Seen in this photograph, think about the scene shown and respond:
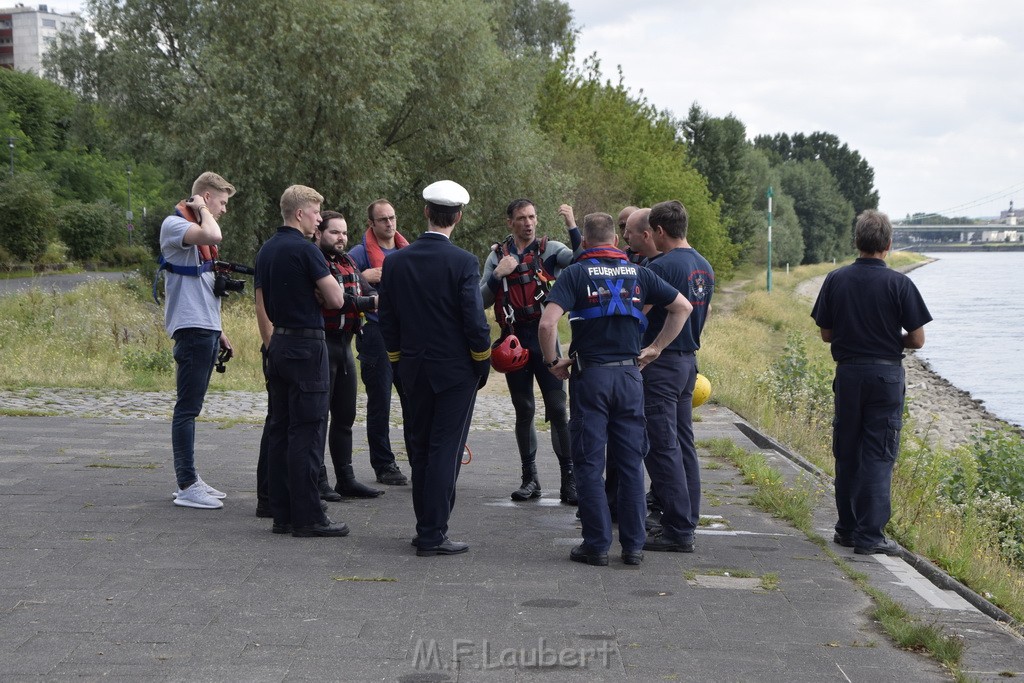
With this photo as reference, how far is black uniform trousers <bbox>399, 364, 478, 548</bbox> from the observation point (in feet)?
19.5

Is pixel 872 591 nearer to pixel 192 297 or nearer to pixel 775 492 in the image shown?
pixel 775 492

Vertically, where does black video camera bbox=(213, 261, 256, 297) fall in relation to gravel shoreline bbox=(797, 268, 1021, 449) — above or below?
above

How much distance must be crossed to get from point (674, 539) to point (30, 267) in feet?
142

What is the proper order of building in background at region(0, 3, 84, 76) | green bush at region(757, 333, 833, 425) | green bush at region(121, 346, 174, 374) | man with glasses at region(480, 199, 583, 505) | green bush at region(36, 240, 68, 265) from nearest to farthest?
man with glasses at region(480, 199, 583, 505), green bush at region(121, 346, 174, 374), green bush at region(757, 333, 833, 425), green bush at region(36, 240, 68, 265), building in background at region(0, 3, 84, 76)

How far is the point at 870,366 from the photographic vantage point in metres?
6.38

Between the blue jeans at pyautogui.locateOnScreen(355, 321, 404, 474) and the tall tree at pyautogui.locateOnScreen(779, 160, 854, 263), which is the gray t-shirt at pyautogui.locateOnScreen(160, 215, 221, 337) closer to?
the blue jeans at pyautogui.locateOnScreen(355, 321, 404, 474)

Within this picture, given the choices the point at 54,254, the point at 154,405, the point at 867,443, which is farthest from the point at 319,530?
the point at 54,254

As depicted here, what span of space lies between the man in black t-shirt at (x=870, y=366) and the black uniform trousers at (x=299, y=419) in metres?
2.90

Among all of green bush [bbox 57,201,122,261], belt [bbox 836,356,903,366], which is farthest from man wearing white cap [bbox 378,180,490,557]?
green bush [bbox 57,201,122,261]

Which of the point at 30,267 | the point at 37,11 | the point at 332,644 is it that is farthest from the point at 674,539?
the point at 37,11

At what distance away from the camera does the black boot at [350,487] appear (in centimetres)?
750

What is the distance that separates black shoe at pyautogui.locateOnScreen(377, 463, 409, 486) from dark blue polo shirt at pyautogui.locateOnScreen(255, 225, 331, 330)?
212 cm

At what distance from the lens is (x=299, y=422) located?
626cm

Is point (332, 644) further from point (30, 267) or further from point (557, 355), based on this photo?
point (30, 267)
